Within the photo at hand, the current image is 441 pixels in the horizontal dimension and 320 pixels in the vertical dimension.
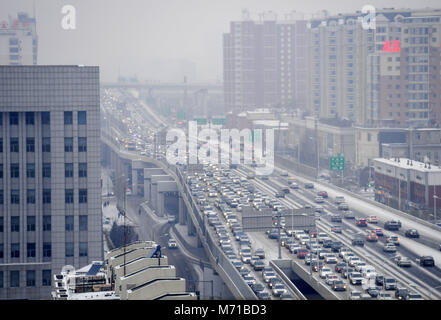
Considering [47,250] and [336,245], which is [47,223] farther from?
[336,245]

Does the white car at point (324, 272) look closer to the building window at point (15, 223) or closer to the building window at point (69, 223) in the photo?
the building window at point (69, 223)

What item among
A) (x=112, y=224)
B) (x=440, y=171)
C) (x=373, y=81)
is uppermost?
(x=373, y=81)

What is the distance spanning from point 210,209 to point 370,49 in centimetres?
1699

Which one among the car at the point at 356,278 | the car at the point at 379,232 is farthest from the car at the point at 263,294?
the car at the point at 379,232

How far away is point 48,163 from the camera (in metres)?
10.4

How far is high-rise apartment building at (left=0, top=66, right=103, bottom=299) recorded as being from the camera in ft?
33.2

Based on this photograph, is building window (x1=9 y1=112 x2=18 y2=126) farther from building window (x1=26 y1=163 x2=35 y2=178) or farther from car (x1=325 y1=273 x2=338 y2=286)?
car (x1=325 y1=273 x2=338 y2=286)

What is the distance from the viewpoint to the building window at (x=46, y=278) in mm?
9922

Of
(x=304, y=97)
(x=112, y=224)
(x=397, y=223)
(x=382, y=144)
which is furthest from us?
(x=304, y=97)

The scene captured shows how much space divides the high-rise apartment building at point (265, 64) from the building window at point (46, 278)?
138 feet

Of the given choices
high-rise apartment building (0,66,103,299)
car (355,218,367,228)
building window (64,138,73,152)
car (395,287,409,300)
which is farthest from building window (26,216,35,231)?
car (355,218,367,228)

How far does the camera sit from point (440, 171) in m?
19.3
